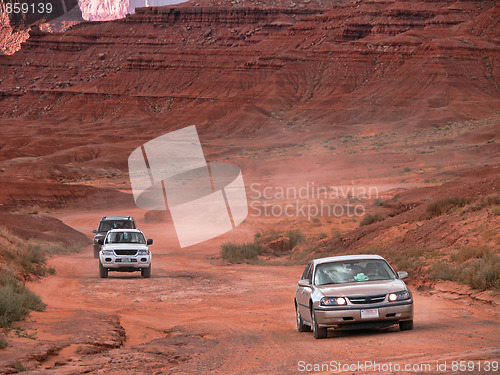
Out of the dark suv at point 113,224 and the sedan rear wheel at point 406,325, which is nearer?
the sedan rear wheel at point 406,325

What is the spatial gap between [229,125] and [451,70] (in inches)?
1376

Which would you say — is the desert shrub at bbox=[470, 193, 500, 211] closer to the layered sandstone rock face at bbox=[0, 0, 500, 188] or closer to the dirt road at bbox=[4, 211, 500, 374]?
the dirt road at bbox=[4, 211, 500, 374]

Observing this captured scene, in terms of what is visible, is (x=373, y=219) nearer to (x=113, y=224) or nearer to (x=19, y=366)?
(x=113, y=224)

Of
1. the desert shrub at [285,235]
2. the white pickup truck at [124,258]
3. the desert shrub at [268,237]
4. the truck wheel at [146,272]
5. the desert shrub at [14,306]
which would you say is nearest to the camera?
the desert shrub at [14,306]

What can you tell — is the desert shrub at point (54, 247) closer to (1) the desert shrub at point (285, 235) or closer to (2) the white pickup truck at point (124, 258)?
(1) the desert shrub at point (285, 235)

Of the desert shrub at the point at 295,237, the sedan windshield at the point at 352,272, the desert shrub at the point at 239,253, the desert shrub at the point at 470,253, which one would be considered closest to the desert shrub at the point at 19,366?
the sedan windshield at the point at 352,272

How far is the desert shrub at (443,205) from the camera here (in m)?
23.5

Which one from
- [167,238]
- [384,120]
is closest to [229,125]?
[384,120]

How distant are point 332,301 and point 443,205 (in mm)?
13650

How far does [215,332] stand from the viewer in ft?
42.3

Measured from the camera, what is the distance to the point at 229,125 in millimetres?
119938

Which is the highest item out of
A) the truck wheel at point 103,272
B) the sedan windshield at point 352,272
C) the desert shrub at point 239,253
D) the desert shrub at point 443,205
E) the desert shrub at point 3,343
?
the desert shrub at point 443,205

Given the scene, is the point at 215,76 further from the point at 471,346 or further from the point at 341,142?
the point at 471,346

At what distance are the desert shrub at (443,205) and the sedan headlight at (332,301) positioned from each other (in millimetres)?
13329
